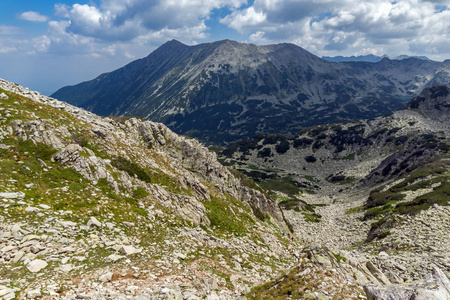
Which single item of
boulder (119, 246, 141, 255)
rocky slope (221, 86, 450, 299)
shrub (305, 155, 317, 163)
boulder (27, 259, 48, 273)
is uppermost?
boulder (27, 259, 48, 273)

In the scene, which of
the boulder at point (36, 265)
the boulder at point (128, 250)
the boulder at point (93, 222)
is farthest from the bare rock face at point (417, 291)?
the boulder at point (93, 222)

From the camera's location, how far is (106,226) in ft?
57.8

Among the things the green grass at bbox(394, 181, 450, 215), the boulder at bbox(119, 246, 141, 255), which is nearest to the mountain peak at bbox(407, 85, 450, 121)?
the green grass at bbox(394, 181, 450, 215)

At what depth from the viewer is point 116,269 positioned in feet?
43.7

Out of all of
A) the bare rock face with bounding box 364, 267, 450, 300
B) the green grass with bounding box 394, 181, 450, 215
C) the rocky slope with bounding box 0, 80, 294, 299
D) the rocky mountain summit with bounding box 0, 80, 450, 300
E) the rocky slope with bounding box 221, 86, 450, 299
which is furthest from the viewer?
the green grass with bounding box 394, 181, 450, 215

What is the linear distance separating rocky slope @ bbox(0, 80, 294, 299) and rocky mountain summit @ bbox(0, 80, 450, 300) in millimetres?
85

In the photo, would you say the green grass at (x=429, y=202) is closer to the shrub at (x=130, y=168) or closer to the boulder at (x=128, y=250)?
the shrub at (x=130, y=168)

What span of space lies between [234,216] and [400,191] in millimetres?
62197

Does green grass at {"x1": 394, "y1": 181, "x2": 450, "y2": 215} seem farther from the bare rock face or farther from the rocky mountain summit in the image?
the bare rock face

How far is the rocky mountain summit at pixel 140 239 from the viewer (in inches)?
484

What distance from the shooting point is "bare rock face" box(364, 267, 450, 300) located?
1159cm

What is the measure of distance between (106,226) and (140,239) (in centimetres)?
271

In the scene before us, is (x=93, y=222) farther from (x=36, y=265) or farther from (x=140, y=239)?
(x=36, y=265)

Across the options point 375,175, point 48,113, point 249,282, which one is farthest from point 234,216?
point 375,175
